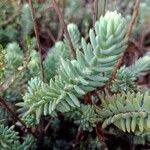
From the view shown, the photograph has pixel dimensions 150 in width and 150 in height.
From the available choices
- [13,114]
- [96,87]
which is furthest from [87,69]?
[13,114]

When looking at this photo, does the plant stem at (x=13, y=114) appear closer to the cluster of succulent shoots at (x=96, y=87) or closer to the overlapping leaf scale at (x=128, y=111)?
the cluster of succulent shoots at (x=96, y=87)

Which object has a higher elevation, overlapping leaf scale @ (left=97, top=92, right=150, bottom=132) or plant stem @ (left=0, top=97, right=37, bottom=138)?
plant stem @ (left=0, top=97, right=37, bottom=138)

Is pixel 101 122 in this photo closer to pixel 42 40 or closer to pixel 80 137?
pixel 80 137

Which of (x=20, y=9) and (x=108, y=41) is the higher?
(x=20, y=9)

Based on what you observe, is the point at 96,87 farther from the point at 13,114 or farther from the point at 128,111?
the point at 13,114

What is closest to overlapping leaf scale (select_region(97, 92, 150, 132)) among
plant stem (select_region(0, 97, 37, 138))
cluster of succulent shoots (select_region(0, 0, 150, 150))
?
cluster of succulent shoots (select_region(0, 0, 150, 150))

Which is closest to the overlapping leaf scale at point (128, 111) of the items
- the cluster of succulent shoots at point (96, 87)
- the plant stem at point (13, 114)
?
the cluster of succulent shoots at point (96, 87)

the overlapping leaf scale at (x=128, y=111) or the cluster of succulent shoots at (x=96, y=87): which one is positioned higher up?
the cluster of succulent shoots at (x=96, y=87)

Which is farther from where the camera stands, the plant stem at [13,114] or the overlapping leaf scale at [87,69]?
the plant stem at [13,114]

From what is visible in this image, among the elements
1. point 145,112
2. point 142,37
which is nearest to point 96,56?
point 145,112

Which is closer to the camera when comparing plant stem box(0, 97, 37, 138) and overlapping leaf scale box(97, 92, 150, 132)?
overlapping leaf scale box(97, 92, 150, 132)

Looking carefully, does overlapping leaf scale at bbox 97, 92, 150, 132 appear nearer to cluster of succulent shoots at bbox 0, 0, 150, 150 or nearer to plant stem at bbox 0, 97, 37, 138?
cluster of succulent shoots at bbox 0, 0, 150, 150
